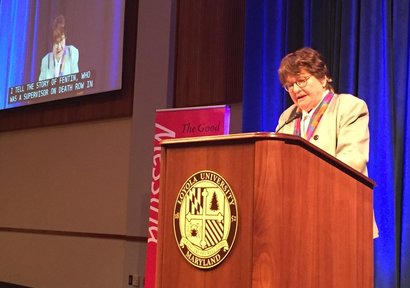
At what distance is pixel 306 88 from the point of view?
7.41 feet

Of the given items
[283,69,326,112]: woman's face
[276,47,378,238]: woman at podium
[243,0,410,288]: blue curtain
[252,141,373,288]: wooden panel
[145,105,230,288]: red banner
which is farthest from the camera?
[145,105,230,288]: red banner

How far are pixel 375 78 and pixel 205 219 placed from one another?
6.62 feet

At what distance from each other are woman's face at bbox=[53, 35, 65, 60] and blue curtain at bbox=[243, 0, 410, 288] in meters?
2.55

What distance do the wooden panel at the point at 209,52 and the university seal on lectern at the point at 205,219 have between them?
2.61 metres

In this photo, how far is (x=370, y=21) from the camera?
353 centimetres

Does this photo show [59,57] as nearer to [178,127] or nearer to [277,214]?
[178,127]

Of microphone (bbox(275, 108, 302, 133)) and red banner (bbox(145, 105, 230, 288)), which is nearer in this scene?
microphone (bbox(275, 108, 302, 133))

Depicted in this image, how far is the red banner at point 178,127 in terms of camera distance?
12.5ft

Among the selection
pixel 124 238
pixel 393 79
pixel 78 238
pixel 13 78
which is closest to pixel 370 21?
pixel 393 79

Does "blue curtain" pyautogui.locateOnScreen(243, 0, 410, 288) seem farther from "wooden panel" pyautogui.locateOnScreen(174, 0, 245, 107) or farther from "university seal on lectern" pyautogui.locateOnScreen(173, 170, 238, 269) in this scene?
"university seal on lectern" pyautogui.locateOnScreen(173, 170, 238, 269)

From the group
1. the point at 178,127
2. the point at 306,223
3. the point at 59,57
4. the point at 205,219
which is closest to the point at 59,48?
the point at 59,57

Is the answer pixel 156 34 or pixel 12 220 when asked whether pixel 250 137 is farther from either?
pixel 12 220

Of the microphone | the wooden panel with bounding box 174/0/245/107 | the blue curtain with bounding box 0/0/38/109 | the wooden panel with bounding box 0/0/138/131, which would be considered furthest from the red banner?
the blue curtain with bounding box 0/0/38/109

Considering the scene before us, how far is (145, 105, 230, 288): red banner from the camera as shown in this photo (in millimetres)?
3818
